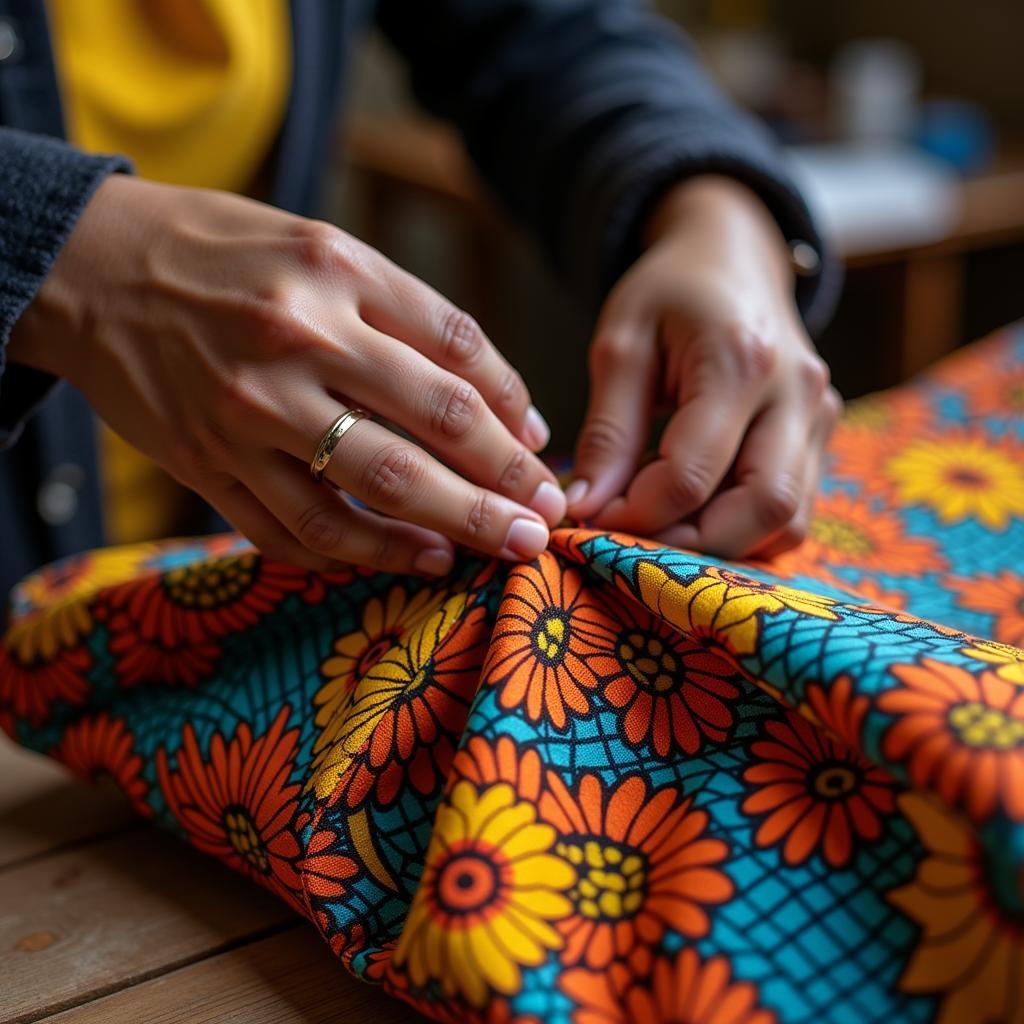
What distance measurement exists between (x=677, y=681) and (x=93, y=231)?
0.98ft

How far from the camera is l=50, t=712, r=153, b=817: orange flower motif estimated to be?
0.49 m

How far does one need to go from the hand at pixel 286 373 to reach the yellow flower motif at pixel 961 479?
0.91ft

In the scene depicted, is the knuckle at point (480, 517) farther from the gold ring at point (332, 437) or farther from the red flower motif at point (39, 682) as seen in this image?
the red flower motif at point (39, 682)

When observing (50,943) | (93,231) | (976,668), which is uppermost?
(93,231)

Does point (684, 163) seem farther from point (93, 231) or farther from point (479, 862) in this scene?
point (479, 862)

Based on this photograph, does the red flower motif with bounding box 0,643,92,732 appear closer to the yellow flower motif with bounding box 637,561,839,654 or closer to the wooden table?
the wooden table

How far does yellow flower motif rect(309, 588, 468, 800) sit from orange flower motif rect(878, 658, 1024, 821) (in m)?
0.17

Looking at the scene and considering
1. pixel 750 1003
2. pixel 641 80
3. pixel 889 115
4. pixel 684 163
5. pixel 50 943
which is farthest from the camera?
pixel 889 115

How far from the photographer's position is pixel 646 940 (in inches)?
13.4

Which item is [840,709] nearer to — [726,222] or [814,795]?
[814,795]

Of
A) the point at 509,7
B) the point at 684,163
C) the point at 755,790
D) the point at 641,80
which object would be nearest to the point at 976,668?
the point at 755,790

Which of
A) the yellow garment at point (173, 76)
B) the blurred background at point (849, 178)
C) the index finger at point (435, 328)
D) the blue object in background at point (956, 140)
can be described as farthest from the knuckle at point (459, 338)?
the blue object in background at point (956, 140)

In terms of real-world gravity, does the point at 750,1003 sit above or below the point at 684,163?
below

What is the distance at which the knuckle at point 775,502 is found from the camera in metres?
0.53
